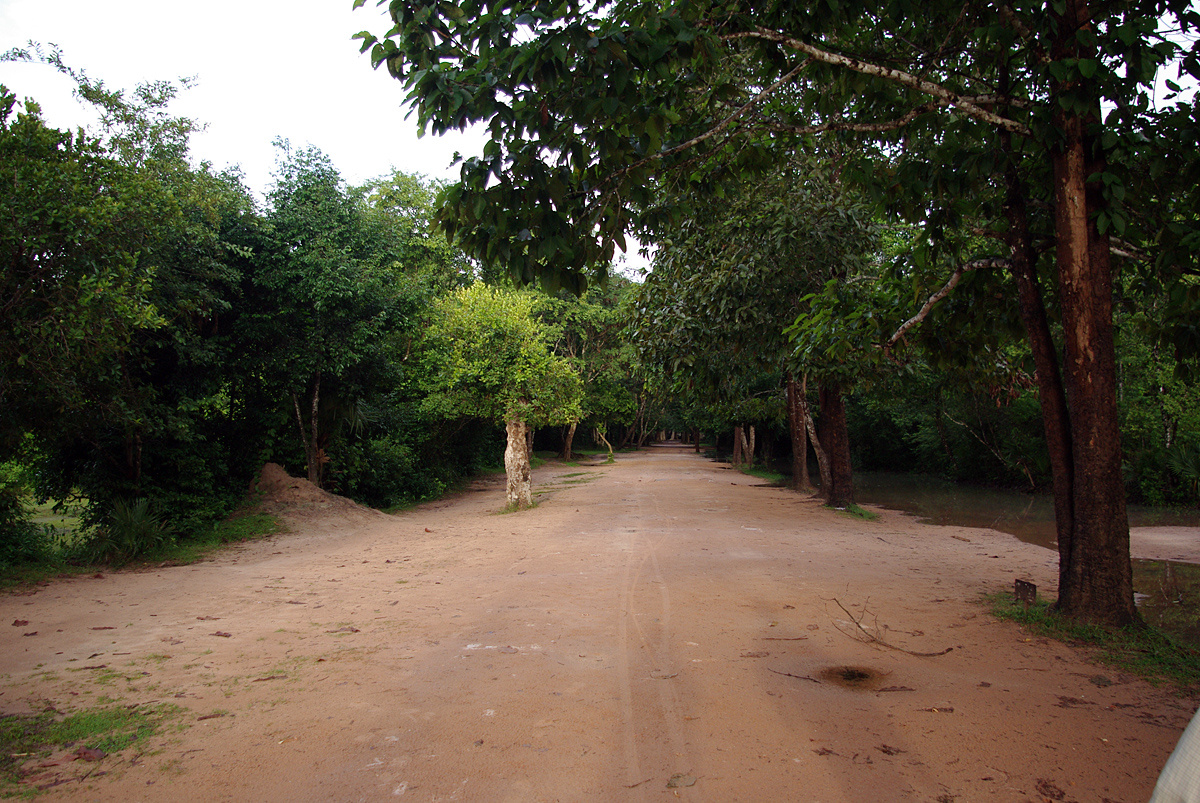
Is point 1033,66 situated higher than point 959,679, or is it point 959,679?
point 1033,66

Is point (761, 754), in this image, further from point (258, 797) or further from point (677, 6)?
point (677, 6)

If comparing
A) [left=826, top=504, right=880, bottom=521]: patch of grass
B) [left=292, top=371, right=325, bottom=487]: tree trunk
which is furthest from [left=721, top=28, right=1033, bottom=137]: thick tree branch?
[left=292, top=371, right=325, bottom=487]: tree trunk

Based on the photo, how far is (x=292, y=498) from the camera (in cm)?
1414

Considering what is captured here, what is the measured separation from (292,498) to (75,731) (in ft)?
36.2

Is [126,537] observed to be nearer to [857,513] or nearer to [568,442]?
[857,513]

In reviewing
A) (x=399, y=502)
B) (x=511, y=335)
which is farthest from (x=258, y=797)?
(x=399, y=502)

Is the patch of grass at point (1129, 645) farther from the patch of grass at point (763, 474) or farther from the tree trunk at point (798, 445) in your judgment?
the patch of grass at point (763, 474)

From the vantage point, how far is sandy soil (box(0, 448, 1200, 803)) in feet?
10.7

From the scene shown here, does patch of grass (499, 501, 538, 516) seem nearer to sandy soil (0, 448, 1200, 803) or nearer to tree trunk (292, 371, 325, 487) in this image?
tree trunk (292, 371, 325, 487)

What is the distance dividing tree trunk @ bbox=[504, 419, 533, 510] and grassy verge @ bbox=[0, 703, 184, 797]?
39.3 ft

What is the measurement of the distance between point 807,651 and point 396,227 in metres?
14.8

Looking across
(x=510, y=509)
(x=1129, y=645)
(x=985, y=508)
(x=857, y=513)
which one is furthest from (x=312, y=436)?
(x=985, y=508)

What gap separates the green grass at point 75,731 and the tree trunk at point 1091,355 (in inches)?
280

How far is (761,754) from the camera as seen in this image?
3512 millimetres
